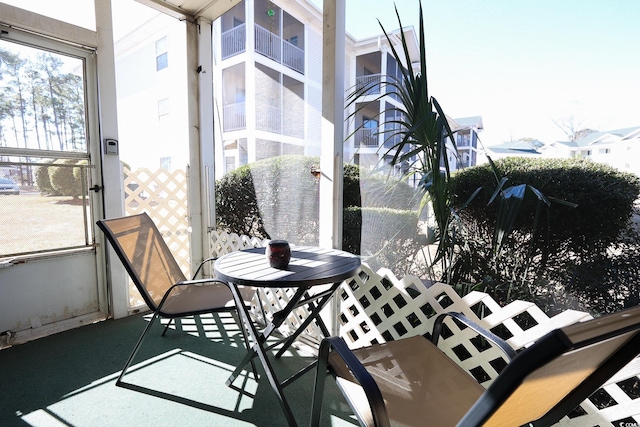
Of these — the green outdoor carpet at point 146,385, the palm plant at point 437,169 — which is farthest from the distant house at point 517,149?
the green outdoor carpet at point 146,385

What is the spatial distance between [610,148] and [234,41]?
285 centimetres

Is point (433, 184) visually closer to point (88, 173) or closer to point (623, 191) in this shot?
point (623, 191)

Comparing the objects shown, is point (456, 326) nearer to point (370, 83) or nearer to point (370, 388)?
point (370, 388)

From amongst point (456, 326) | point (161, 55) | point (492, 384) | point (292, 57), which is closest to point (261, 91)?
point (292, 57)

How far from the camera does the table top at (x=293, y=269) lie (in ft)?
4.88

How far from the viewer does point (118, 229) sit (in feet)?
7.08

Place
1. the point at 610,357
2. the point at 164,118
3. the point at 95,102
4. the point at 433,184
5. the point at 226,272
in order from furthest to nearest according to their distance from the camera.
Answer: the point at 164,118 → the point at 95,102 → the point at 433,184 → the point at 226,272 → the point at 610,357

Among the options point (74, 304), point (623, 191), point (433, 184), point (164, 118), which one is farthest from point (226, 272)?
point (164, 118)

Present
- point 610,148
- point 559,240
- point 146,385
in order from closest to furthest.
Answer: point 610,148 < point 559,240 < point 146,385

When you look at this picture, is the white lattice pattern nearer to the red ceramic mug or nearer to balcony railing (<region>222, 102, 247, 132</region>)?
the red ceramic mug

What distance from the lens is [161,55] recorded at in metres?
3.13

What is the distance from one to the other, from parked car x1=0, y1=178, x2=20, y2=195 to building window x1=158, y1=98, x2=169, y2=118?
1.28m

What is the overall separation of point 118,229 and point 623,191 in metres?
2.76

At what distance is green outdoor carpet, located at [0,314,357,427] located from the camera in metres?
1.72
